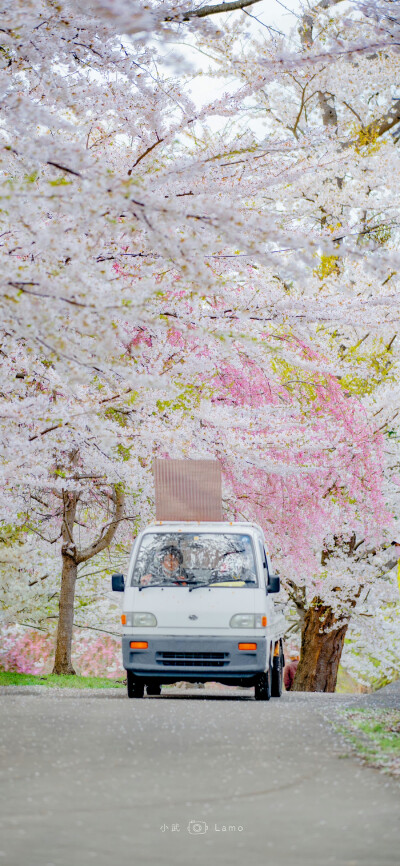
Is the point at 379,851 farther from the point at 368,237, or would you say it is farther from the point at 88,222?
the point at 368,237

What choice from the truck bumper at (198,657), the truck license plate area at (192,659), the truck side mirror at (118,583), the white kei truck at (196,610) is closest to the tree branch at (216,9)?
the white kei truck at (196,610)

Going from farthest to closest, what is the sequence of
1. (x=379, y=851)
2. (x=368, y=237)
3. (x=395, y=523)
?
(x=368, y=237)
(x=395, y=523)
(x=379, y=851)

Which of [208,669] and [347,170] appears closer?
[208,669]

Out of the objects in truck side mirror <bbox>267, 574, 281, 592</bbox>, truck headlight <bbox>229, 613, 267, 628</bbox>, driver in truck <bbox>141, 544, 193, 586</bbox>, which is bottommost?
truck headlight <bbox>229, 613, 267, 628</bbox>

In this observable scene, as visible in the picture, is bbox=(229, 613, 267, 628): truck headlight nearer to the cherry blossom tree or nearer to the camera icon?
the cherry blossom tree

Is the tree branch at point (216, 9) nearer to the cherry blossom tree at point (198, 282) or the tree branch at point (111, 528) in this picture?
the cherry blossom tree at point (198, 282)

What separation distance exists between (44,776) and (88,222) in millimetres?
3707

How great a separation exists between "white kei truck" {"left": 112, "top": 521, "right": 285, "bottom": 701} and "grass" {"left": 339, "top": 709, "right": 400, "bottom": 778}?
68.7 inches

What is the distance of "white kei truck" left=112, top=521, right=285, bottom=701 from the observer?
11.8 m

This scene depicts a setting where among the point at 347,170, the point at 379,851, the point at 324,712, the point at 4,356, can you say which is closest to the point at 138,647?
the point at 324,712

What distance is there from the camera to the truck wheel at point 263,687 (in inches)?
483

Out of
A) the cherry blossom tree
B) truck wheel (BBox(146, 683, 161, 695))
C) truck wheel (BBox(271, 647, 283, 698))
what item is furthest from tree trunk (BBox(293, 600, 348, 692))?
truck wheel (BBox(146, 683, 161, 695))

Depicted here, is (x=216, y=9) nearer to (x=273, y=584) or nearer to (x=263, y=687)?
(x=273, y=584)

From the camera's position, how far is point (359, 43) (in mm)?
8062
